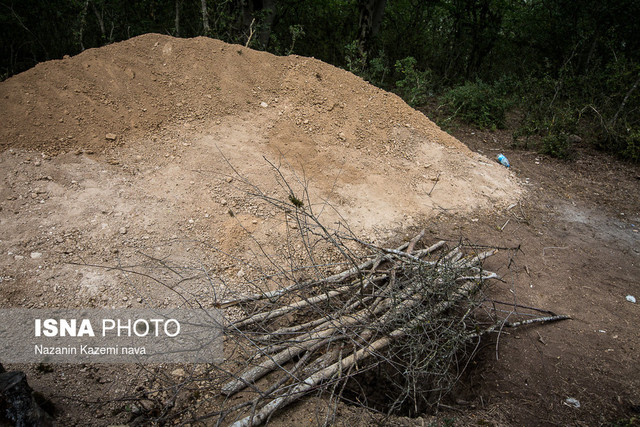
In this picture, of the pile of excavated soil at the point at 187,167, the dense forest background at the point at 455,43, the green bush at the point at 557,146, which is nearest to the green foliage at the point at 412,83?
the dense forest background at the point at 455,43

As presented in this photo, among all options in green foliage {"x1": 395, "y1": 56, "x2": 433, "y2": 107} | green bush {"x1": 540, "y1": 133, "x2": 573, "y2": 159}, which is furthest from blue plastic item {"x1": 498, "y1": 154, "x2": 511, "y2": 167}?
green foliage {"x1": 395, "y1": 56, "x2": 433, "y2": 107}

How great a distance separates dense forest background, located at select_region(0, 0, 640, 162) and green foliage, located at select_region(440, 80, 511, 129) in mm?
21

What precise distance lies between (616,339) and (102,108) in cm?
569

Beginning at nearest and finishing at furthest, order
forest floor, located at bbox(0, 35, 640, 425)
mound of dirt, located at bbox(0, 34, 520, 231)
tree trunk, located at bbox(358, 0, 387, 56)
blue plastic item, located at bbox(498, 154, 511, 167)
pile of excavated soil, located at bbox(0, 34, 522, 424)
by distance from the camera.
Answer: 1. forest floor, located at bbox(0, 35, 640, 425)
2. pile of excavated soil, located at bbox(0, 34, 522, 424)
3. mound of dirt, located at bbox(0, 34, 520, 231)
4. blue plastic item, located at bbox(498, 154, 511, 167)
5. tree trunk, located at bbox(358, 0, 387, 56)

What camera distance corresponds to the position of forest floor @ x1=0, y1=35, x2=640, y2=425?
2.59m

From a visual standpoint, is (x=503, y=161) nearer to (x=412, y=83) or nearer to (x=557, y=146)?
(x=557, y=146)

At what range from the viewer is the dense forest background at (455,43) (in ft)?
21.3

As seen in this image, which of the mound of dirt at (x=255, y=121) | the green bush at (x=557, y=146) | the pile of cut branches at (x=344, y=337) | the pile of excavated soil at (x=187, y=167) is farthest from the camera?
the green bush at (x=557, y=146)

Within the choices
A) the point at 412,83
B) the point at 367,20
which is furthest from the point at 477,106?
the point at 367,20

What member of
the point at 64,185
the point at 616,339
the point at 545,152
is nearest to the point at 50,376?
the point at 64,185

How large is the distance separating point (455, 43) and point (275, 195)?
734cm

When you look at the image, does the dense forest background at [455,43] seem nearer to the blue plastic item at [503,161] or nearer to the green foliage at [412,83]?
the green foliage at [412,83]

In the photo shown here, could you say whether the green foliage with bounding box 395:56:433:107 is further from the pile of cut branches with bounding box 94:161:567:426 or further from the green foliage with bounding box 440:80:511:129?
the pile of cut branches with bounding box 94:161:567:426

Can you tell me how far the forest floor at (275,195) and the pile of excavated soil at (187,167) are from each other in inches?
0.7
